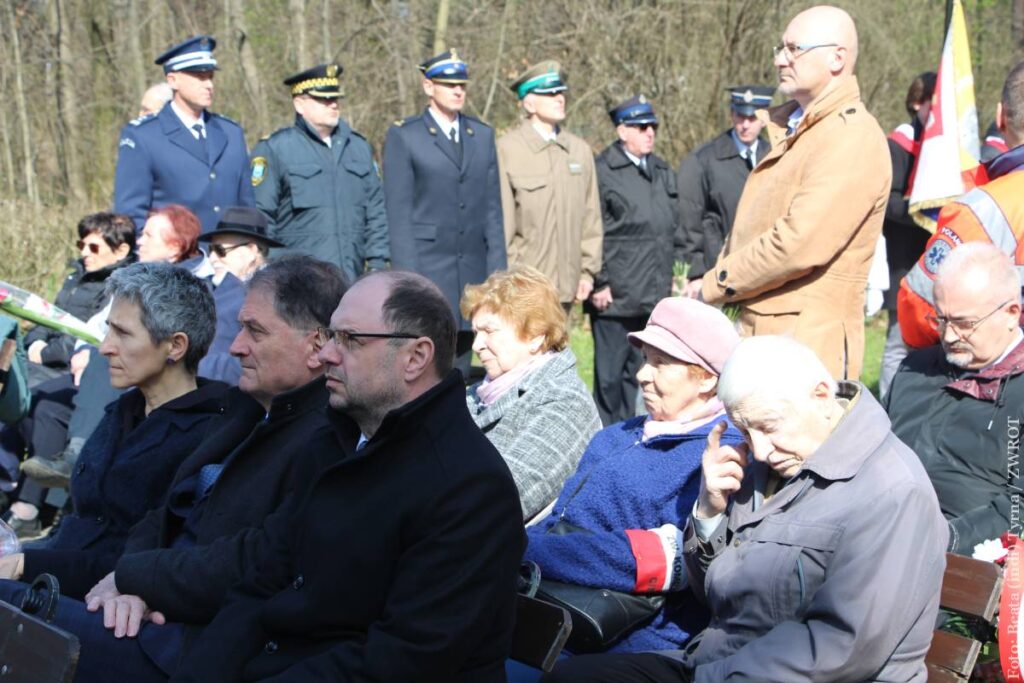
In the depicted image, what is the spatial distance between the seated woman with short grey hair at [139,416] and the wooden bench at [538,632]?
56.1 inches

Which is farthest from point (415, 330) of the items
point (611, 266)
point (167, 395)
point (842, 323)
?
point (611, 266)

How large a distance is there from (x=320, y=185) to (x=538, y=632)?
A: 4.87 m

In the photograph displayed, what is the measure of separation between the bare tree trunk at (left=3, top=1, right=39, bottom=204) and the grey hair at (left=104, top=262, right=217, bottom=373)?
31.1 ft

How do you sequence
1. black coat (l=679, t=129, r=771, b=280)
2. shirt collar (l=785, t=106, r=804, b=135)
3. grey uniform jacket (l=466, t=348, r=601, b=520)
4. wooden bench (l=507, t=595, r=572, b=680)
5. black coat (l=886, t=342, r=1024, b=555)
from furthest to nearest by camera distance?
black coat (l=679, t=129, r=771, b=280) < shirt collar (l=785, t=106, r=804, b=135) < grey uniform jacket (l=466, t=348, r=601, b=520) < black coat (l=886, t=342, r=1024, b=555) < wooden bench (l=507, t=595, r=572, b=680)

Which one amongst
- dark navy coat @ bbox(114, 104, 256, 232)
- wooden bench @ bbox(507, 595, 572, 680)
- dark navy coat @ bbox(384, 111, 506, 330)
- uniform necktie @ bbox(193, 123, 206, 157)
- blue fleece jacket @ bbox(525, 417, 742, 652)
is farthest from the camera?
dark navy coat @ bbox(384, 111, 506, 330)

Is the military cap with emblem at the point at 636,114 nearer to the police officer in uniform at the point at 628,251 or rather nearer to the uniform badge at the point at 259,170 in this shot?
the police officer in uniform at the point at 628,251

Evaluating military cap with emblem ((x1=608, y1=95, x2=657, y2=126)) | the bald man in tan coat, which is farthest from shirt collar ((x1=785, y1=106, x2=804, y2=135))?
military cap with emblem ((x1=608, y1=95, x2=657, y2=126))

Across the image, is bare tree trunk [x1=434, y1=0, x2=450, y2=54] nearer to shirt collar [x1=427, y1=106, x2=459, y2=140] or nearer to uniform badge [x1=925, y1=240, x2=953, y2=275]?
shirt collar [x1=427, y1=106, x2=459, y2=140]

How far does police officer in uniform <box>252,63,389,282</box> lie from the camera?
773cm

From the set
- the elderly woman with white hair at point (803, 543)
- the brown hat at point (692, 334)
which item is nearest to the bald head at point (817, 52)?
the brown hat at point (692, 334)

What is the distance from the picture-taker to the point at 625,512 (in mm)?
3914

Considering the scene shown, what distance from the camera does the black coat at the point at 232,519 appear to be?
360 cm

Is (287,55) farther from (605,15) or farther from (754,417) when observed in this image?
(754,417)

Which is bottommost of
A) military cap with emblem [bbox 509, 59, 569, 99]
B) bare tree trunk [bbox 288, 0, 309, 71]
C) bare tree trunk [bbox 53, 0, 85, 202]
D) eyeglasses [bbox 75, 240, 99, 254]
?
bare tree trunk [bbox 53, 0, 85, 202]
